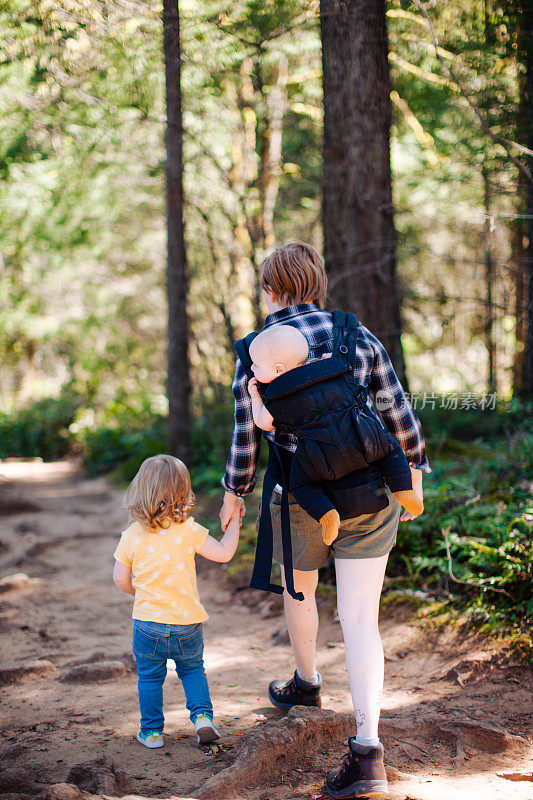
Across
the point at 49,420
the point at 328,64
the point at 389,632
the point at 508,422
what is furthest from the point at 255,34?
the point at 49,420

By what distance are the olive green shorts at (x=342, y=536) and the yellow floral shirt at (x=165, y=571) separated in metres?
0.41

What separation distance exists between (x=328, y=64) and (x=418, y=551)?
14.0 ft

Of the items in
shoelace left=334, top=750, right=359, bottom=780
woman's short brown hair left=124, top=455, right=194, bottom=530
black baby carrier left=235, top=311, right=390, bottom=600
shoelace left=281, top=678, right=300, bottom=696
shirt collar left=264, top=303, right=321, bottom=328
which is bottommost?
shoelace left=281, top=678, right=300, bottom=696

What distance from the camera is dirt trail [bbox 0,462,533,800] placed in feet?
8.16

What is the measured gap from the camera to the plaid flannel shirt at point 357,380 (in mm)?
2510

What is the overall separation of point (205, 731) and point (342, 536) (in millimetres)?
1095

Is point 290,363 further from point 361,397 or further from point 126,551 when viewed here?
point 126,551

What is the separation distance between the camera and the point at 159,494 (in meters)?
2.80

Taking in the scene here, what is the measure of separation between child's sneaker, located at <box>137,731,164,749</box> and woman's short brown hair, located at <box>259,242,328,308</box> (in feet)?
6.31

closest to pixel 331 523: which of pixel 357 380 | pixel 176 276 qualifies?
pixel 357 380

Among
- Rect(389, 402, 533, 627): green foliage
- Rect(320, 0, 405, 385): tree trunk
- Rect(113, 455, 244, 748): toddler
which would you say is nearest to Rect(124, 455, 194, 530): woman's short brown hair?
Rect(113, 455, 244, 748): toddler

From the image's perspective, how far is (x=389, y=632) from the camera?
13.4 feet

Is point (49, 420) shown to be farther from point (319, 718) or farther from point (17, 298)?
point (319, 718)

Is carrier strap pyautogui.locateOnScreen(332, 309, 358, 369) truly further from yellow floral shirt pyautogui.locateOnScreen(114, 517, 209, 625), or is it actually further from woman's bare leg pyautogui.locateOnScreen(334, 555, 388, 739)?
yellow floral shirt pyautogui.locateOnScreen(114, 517, 209, 625)
